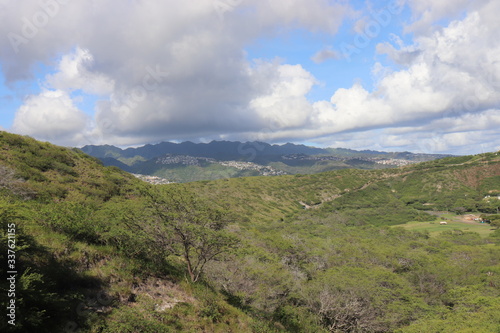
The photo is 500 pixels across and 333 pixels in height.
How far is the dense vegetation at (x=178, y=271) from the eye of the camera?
37.6 feet

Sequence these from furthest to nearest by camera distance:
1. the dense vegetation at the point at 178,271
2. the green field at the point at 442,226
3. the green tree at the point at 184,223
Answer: the green field at the point at 442,226
the green tree at the point at 184,223
the dense vegetation at the point at 178,271

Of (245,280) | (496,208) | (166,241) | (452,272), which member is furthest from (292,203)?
(166,241)

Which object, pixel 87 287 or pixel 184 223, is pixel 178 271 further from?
pixel 87 287

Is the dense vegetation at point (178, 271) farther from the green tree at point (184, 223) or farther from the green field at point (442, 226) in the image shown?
the green field at point (442, 226)

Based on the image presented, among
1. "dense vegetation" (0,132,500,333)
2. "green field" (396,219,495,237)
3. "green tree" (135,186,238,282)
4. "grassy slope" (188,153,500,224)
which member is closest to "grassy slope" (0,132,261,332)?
"dense vegetation" (0,132,500,333)

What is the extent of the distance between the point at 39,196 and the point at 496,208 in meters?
201

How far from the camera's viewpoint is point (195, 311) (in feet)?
→ 48.5

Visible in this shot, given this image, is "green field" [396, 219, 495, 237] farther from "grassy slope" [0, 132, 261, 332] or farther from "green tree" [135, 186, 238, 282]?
"grassy slope" [0, 132, 261, 332]

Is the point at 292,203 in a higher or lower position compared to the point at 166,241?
lower

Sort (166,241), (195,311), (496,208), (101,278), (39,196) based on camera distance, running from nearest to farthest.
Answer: (101,278) < (195,311) < (166,241) < (39,196) < (496,208)

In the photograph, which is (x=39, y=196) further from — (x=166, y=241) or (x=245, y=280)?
(x=245, y=280)

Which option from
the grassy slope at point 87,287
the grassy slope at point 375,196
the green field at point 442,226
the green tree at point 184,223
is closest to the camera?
the grassy slope at point 87,287

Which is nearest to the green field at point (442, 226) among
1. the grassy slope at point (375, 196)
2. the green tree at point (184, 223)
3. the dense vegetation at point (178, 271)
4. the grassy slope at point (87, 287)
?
the grassy slope at point (375, 196)

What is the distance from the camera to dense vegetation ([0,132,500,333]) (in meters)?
11.5
